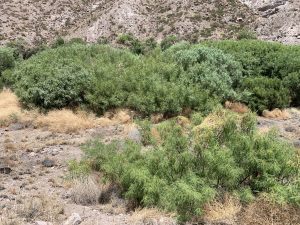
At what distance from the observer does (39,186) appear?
45.5 ft

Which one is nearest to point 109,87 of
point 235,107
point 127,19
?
point 235,107

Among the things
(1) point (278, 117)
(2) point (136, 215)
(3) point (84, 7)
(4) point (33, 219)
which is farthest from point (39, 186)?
(3) point (84, 7)

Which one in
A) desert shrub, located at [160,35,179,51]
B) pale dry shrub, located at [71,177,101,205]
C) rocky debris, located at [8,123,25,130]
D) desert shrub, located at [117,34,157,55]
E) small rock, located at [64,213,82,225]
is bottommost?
desert shrub, located at [117,34,157,55]

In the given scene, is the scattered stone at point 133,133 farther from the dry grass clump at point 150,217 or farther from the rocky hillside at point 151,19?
the rocky hillside at point 151,19

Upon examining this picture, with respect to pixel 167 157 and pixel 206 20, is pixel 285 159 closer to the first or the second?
pixel 167 157

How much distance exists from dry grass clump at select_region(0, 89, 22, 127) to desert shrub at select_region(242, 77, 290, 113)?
39.5 feet

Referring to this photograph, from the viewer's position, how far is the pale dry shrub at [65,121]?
21.1m

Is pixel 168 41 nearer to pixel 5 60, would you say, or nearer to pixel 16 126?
pixel 5 60

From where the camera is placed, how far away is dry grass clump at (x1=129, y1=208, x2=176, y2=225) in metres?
10.7

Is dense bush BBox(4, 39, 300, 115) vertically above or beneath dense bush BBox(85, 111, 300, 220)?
beneath

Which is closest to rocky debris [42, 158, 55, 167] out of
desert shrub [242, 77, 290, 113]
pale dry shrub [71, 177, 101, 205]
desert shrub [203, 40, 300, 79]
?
pale dry shrub [71, 177, 101, 205]

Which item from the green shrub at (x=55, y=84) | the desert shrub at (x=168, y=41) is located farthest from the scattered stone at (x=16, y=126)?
the desert shrub at (x=168, y=41)

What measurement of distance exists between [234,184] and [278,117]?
14498 mm

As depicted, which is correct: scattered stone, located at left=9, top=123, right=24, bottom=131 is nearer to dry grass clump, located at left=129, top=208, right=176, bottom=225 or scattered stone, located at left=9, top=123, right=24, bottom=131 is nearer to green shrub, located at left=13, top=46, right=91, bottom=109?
green shrub, located at left=13, top=46, right=91, bottom=109
